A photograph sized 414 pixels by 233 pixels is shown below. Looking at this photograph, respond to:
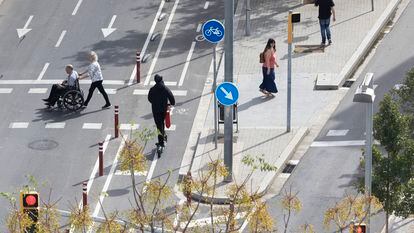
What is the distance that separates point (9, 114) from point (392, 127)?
11.7m

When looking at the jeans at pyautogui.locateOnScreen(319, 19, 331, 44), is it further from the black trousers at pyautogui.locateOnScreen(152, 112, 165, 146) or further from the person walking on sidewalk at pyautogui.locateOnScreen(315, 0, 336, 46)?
the black trousers at pyautogui.locateOnScreen(152, 112, 165, 146)

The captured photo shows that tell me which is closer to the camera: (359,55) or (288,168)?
(288,168)

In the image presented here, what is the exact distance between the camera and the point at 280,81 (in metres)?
31.4

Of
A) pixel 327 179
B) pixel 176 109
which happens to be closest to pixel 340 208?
pixel 327 179

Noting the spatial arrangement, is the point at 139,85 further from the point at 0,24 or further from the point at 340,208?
the point at 340,208

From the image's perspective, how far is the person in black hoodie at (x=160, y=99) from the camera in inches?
1066

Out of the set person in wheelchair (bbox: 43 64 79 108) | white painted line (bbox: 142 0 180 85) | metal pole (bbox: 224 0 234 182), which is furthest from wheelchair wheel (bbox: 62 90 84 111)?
metal pole (bbox: 224 0 234 182)

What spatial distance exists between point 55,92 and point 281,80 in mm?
5652

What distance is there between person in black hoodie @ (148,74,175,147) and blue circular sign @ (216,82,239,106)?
69.2 inches

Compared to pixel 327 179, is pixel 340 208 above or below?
above

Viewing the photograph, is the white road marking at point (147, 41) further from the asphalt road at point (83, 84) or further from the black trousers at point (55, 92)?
the black trousers at point (55, 92)

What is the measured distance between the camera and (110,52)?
33656mm

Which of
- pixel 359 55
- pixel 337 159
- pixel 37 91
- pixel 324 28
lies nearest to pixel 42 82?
pixel 37 91

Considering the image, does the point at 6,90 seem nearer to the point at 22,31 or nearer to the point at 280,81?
the point at 22,31
